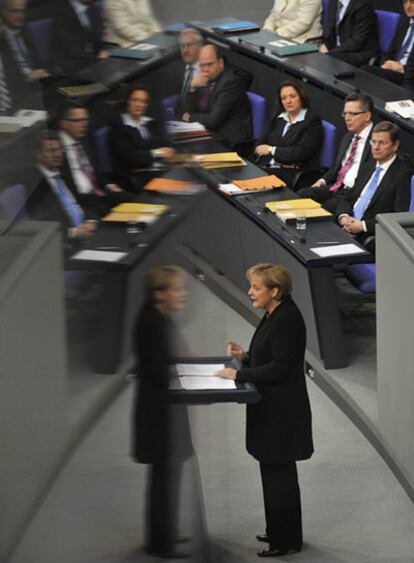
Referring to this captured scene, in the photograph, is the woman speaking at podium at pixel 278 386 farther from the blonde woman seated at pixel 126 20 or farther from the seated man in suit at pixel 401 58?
the seated man in suit at pixel 401 58

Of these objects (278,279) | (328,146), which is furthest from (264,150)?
(278,279)

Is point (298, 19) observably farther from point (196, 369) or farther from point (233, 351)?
point (196, 369)

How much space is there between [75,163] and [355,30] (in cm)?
773

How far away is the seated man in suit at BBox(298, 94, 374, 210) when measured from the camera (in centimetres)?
584

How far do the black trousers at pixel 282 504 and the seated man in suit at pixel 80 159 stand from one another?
3360 millimetres

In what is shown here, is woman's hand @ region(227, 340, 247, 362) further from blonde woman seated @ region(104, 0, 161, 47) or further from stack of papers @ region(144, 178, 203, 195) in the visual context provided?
blonde woman seated @ region(104, 0, 161, 47)

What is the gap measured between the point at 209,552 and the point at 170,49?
0.88 feet

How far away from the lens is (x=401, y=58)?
7.63m

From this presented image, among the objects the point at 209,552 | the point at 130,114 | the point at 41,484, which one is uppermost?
the point at 130,114

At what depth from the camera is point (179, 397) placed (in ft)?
1.72

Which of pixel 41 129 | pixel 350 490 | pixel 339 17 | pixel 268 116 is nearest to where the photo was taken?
pixel 41 129

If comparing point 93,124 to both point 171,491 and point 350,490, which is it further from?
point 350,490

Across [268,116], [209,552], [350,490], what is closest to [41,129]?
[209,552]

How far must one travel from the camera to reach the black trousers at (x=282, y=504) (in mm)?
3773
